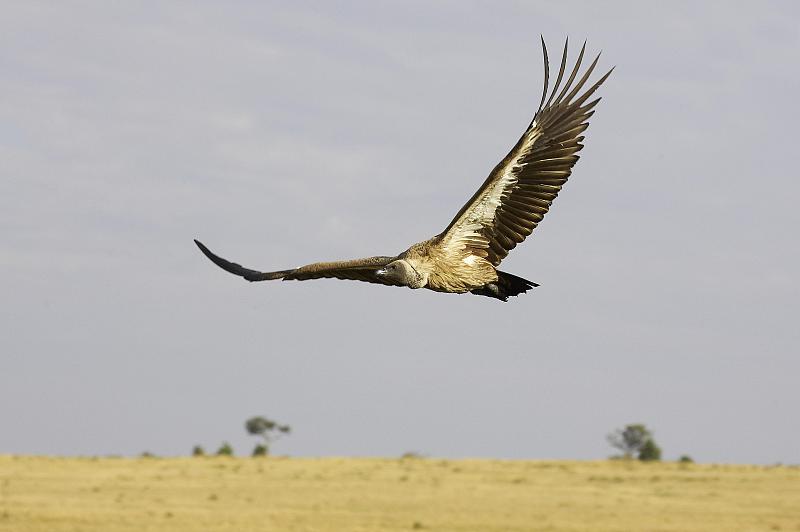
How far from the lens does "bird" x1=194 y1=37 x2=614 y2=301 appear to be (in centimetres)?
1619

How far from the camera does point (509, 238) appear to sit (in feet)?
55.1

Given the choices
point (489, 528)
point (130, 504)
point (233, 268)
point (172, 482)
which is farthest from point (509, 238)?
point (172, 482)

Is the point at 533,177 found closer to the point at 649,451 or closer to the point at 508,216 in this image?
the point at 508,216

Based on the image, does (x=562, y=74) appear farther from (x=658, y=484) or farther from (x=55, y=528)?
(x=658, y=484)

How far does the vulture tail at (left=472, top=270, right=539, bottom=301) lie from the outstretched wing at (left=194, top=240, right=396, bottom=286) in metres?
1.25

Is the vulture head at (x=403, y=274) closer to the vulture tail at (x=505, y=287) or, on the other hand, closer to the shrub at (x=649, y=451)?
the vulture tail at (x=505, y=287)

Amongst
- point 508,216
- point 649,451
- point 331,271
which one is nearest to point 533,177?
point 508,216

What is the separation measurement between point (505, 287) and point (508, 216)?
0.89 metres

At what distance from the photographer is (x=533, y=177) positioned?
655 inches

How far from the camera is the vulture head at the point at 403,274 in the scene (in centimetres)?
1589

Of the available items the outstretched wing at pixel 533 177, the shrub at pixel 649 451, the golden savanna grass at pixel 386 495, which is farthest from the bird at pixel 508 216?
the shrub at pixel 649 451

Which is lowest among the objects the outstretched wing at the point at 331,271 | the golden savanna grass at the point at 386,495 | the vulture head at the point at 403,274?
the golden savanna grass at the point at 386,495

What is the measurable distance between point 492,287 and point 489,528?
21.2 metres

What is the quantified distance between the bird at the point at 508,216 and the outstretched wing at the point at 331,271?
3 cm
